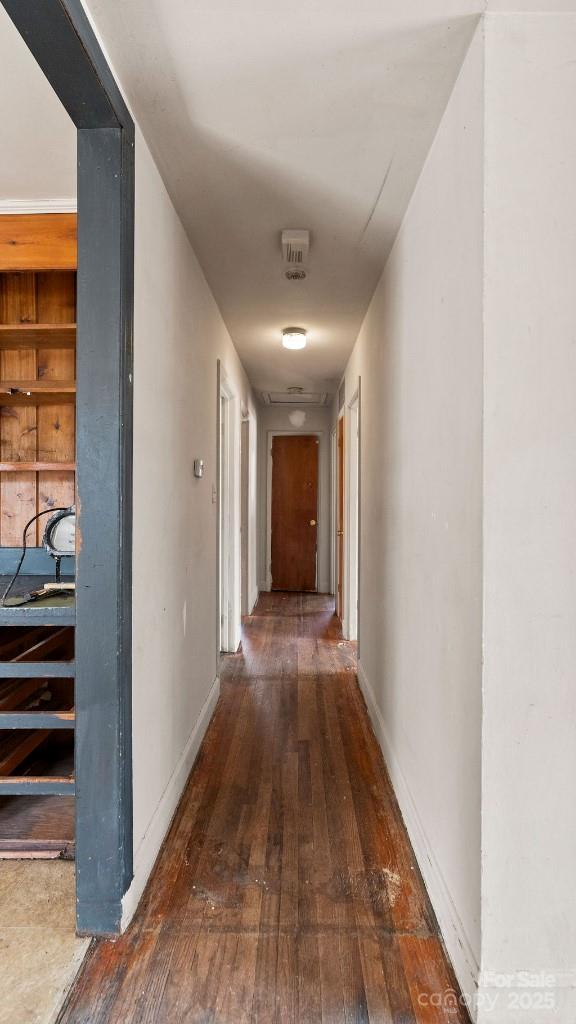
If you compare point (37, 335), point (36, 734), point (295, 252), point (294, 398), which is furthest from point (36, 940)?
point (294, 398)

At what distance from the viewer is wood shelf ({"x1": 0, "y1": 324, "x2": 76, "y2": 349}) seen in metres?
2.21

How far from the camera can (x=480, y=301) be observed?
4.39ft

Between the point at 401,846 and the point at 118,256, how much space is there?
6.92 feet

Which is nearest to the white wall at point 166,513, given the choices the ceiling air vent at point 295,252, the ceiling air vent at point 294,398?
the ceiling air vent at point 295,252

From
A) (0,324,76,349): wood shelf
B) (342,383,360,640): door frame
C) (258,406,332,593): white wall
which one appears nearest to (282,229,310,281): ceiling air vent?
(0,324,76,349): wood shelf

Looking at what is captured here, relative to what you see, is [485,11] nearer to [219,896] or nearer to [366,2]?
[366,2]

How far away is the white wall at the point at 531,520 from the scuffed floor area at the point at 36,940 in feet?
3.42

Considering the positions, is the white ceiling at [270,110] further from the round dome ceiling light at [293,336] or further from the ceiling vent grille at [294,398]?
the ceiling vent grille at [294,398]

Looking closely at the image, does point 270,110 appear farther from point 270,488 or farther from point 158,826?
point 270,488

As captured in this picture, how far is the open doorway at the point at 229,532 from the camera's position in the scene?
4.36 meters

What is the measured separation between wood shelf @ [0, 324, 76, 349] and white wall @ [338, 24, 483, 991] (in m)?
1.32

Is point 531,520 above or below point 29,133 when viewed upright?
below

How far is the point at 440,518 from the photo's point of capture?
5.63 ft

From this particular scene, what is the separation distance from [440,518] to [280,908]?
49.2 inches
